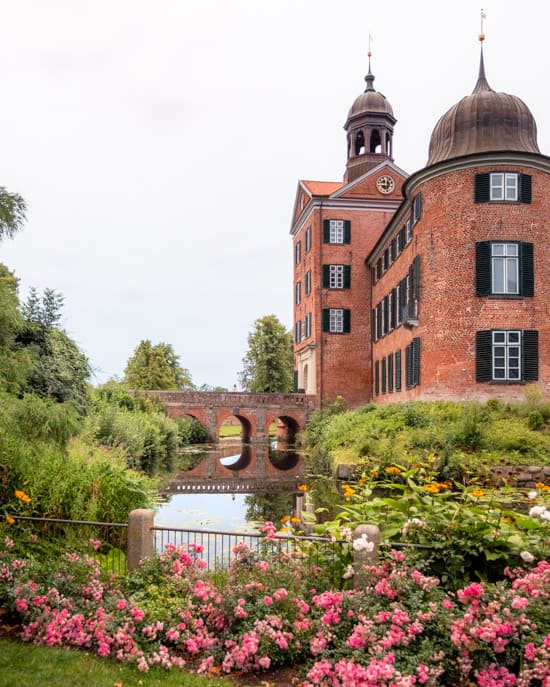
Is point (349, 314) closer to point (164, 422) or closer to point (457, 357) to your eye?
point (164, 422)

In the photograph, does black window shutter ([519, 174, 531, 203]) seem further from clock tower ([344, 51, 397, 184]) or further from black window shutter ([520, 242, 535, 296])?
clock tower ([344, 51, 397, 184])

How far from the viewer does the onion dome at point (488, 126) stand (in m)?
22.8

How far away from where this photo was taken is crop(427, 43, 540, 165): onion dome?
22844mm

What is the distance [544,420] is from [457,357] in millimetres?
3694

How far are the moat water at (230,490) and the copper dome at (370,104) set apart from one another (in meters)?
21.2

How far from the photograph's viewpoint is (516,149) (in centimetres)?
2261

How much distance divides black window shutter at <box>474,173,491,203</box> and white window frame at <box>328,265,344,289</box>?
1484 cm

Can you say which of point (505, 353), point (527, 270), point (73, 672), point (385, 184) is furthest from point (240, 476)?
point (385, 184)

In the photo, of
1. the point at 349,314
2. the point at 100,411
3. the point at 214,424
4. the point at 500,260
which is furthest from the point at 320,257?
the point at 100,411

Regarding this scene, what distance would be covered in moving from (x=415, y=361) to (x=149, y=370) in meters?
40.6

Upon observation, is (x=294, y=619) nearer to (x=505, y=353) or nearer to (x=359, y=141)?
(x=505, y=353)

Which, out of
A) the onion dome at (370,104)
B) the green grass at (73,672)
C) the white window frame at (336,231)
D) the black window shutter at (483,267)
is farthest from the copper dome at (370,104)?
Answer: the green grass at (73,672)

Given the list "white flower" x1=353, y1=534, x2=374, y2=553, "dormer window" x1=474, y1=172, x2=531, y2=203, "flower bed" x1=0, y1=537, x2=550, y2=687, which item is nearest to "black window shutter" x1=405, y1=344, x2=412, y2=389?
"dormer window" x1=474, y1=172, x2=531, y2=203

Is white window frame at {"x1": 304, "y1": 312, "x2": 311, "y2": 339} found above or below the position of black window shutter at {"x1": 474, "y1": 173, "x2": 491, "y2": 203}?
below
